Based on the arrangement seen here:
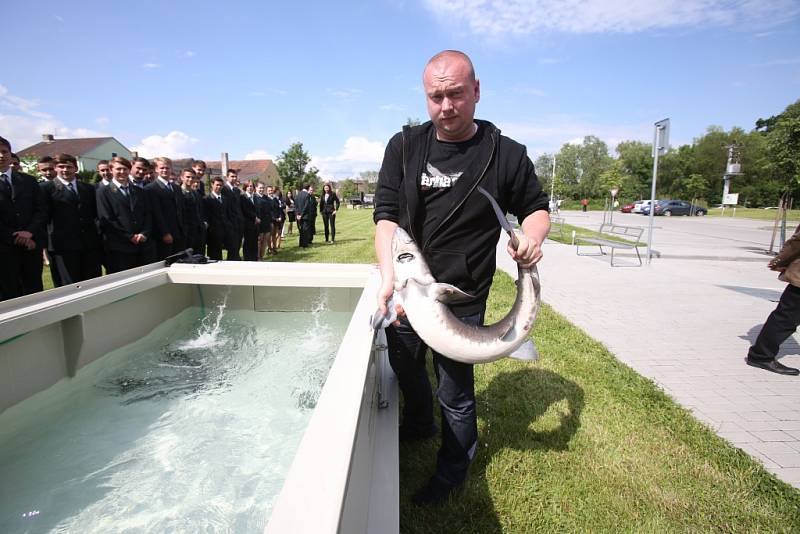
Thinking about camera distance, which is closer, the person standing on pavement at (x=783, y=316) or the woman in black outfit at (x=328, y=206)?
the person standing on pavement at (x=783, y=316)

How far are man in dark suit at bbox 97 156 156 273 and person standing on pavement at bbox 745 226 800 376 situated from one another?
7.65 m

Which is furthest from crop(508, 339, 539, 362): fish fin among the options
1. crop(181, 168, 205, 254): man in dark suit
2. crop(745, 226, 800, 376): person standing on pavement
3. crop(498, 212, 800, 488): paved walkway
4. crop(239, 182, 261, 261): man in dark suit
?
crop(239, 182, 261, 261): man in dark suit

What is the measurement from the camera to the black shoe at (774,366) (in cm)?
388

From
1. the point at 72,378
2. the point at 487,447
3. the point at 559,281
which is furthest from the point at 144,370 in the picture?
the point at 559,281

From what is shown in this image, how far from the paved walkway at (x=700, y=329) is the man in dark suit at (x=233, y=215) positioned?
618 centimetres

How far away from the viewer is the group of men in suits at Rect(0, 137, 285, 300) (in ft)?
16.0

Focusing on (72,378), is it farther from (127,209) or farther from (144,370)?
(127,209)

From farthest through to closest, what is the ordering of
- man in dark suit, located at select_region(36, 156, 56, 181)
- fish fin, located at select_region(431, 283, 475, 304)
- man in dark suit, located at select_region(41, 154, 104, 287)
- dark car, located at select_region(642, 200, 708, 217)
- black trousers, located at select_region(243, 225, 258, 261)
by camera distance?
dark car, located at select_region(642, 200, 708, 217) < black trousers, located at select_region(243, 225, 258, 261) < man in dark suit, located at select_region(36, 156, 56, 181) < man in dark suit, located at select_region(41, 154, 104, 287) < fish fin, located at select_region(431, 283, 475, 304)

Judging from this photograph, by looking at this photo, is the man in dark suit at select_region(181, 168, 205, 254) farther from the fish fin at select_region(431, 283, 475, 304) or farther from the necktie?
the fish fin at select_region(431, 283, 475, 304)

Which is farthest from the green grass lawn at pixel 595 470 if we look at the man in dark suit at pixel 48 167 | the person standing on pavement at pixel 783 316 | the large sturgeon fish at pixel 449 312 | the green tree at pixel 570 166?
the green tree at pixel 570 166

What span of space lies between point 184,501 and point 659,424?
334 cm

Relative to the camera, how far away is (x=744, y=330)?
5.18 meters

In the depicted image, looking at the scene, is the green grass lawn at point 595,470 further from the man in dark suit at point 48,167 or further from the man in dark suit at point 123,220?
the man in dark suit at point 48,167

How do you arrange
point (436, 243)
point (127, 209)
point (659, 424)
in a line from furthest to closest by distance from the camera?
point (127, 209) < point (659, 424) < point (436, 243)
